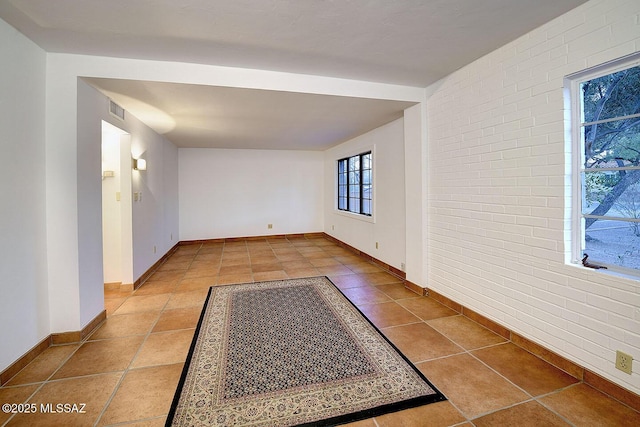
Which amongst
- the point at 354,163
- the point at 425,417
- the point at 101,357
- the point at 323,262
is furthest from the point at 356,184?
the point at 101,357

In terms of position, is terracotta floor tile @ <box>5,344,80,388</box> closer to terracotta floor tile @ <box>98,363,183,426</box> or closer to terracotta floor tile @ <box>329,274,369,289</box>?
terracotta floor tile @ <box>98,363,183,426</box>

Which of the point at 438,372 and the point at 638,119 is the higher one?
the point at 638,119

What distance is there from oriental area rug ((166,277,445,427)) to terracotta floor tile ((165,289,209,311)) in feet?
0.93

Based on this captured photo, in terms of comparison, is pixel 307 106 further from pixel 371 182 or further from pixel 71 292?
pixel 71 292

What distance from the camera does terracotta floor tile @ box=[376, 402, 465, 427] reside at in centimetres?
152

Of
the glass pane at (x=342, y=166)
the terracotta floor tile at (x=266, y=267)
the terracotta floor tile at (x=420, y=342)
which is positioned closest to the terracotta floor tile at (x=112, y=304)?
the terracotta floor tile at (x=266, y=267)

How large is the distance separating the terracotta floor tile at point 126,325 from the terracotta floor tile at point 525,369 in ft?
9.72

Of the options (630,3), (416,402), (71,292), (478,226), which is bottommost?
(416,402)

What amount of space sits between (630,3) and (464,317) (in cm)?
259

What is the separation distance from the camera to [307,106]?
11.0 ft

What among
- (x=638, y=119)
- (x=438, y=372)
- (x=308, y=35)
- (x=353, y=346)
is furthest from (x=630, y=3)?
(x=353, y=346)

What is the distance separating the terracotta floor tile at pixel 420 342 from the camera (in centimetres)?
217

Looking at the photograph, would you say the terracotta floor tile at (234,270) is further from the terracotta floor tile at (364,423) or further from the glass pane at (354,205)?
the terracotta floor tile at (364,423)

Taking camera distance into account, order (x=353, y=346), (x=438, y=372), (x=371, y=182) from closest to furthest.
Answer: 1. (x=438, y=372)
2. (x=353, y=346)
3. (x=371, y=182)
